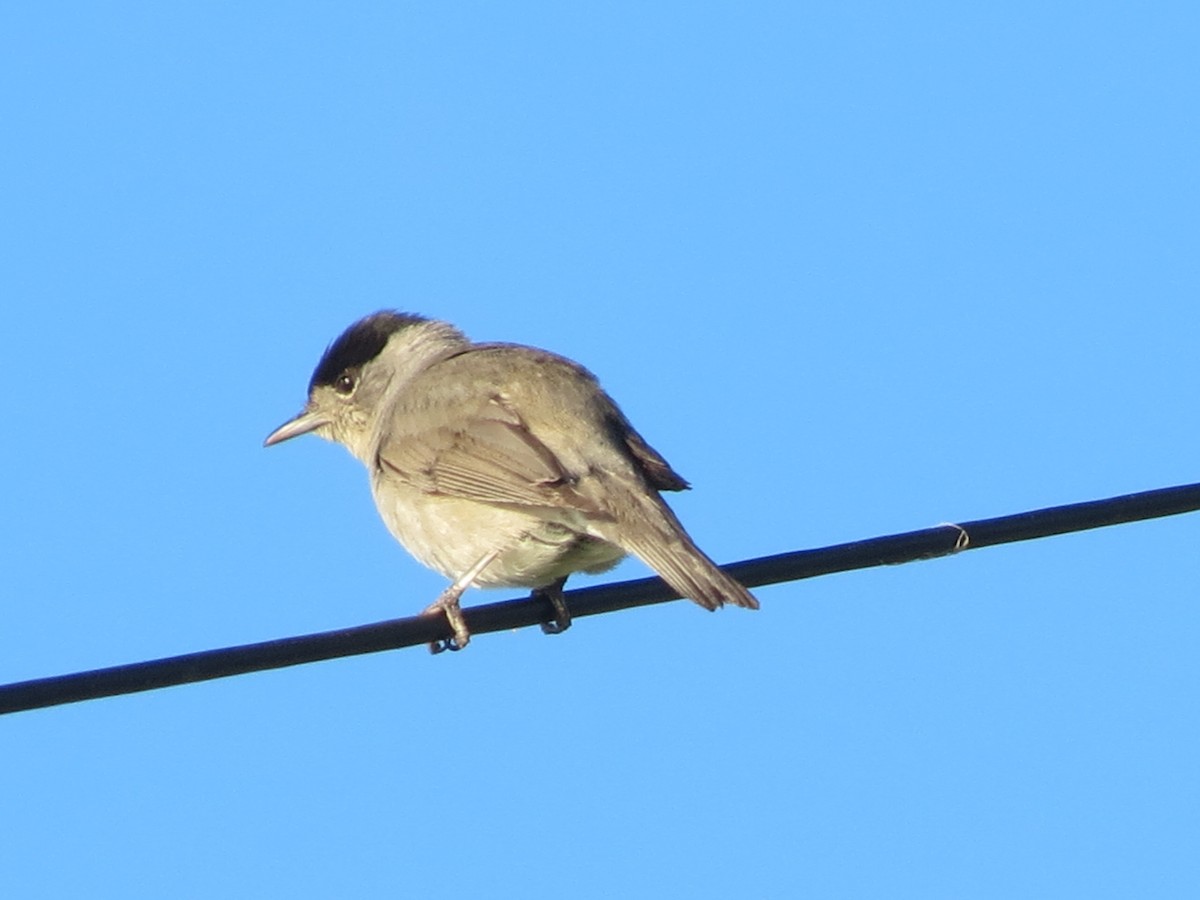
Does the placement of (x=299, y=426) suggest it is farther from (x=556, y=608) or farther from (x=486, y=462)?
(x=556, y=608)

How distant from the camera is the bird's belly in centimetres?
748

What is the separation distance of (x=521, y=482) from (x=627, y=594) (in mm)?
1291

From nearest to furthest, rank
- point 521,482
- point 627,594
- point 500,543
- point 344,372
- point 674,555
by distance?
point 627,594 < point 674,555 < point 521,482 < point 500,543 < point 344,372

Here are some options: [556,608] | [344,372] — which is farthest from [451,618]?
[344,372]

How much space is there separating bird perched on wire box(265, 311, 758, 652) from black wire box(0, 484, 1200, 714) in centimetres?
14

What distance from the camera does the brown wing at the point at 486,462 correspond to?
7293mm

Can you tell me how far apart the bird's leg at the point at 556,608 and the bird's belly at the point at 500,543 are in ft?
0.16

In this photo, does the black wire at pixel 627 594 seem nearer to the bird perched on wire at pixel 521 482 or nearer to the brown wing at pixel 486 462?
the bird perched on wire at pixel 521 482

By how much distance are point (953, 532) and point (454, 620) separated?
5.86 ft

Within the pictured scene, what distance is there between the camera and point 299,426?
397 inches

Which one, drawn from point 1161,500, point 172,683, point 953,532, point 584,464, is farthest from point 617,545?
point 172,683

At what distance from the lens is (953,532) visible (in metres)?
6.01

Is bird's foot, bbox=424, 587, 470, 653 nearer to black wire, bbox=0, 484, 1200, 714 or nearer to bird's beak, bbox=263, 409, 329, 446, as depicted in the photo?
black wire, bbox=0, 484, 1200, 714

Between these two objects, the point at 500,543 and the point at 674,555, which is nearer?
the point at 674,555
